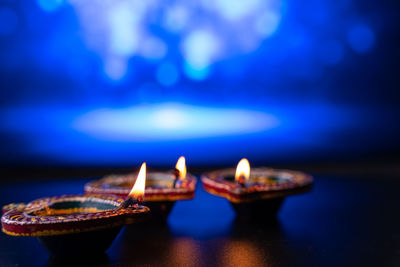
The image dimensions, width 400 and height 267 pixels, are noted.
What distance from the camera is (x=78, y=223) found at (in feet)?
4.76

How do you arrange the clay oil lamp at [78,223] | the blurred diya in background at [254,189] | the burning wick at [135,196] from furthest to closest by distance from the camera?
the blurred diya in background at [254,189], the burning wick at [135,196], the clay oil lamp at [78,223]

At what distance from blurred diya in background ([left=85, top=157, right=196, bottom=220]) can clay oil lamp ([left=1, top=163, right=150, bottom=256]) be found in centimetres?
30

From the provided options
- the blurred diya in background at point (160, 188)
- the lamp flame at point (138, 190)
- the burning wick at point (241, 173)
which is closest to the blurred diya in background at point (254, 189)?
the burning wick at point (241, 173)

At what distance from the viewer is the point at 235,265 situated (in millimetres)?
1529

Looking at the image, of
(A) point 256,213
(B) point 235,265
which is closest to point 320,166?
(A) point 256,213

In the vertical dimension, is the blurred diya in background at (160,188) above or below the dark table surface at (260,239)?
above

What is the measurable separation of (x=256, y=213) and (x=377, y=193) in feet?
3.52

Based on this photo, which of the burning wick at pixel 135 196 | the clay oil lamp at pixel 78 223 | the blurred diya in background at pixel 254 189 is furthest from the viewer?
the blurred diya in background at pixel 254 189

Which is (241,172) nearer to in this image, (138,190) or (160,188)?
(160,188)

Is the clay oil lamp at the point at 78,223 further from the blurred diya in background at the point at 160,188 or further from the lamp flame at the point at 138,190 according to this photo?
the blurred diya in background at the point at 160,188

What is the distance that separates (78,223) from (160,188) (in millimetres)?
628

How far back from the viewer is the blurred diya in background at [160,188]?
2.00 metres

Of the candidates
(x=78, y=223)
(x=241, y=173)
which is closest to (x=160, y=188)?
(x=241, y=173)

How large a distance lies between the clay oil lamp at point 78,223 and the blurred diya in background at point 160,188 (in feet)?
0.99
